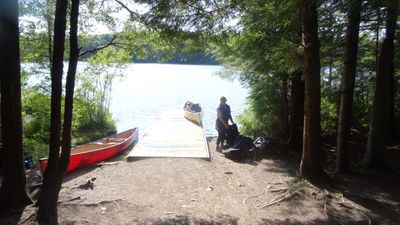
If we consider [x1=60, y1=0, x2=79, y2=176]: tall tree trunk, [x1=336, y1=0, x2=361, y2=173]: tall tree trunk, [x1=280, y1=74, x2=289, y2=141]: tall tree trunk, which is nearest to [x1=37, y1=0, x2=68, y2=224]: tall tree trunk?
[x1=60, y1=0, x2=79, y2=176]: tall tree trunk

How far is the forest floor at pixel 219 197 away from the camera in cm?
557

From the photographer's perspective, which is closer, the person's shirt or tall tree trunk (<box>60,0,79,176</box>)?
tall tree trunk (<box>60,0,79,176</box>)

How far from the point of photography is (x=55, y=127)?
5.27 metres

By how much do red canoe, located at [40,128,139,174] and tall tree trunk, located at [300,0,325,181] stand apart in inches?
219

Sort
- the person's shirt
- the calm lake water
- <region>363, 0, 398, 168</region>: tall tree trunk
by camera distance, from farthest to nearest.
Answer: the calm lake water
the person's shirt
<region>363, 0, 398, 168</region>: tall tree trunk

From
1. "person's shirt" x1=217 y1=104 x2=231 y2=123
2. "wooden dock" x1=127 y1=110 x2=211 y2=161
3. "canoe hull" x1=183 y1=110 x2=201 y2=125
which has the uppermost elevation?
"person's shirt" x1=217 y1=104 x2=231 y2=123

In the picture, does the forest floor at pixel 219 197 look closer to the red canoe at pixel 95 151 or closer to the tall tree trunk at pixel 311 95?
the tall tree trunk at pixel 311 95

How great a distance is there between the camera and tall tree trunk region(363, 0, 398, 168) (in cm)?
845

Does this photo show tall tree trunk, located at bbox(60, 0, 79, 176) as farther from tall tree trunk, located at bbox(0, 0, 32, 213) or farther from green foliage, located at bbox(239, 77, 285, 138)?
green foliage, located at bbox(239, 77, 285, 138)

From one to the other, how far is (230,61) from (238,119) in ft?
17.7

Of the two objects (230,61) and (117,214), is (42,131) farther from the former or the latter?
(117,214)

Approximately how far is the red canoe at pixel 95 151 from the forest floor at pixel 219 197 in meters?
0.75

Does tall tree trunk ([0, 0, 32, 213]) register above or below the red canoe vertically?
above

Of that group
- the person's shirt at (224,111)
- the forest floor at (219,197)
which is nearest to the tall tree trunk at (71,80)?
the forest floor at (219,197)
